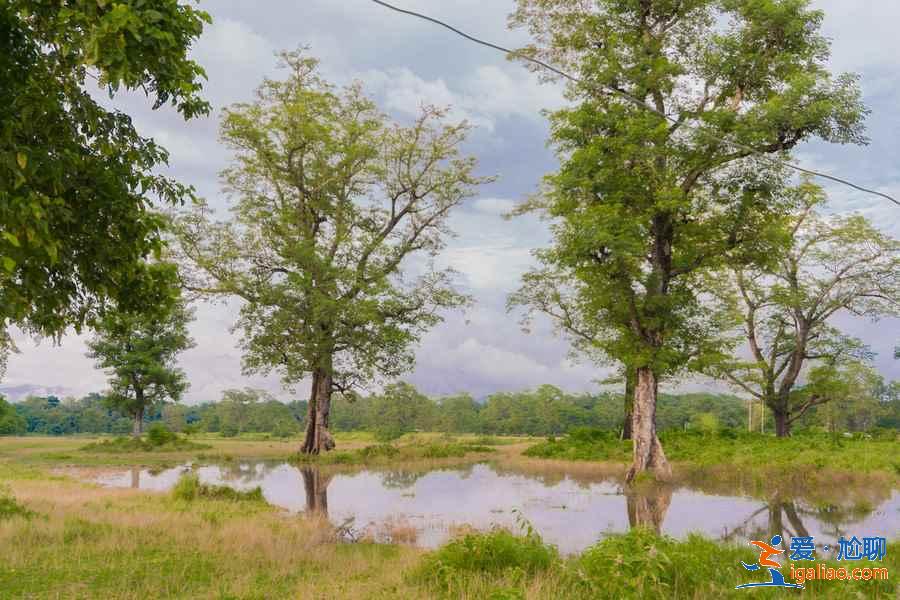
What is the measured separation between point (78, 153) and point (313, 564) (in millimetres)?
7192

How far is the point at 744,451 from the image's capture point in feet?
88.9

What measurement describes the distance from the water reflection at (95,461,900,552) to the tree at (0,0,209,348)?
7.69m

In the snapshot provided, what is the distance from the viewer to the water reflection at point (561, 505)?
1368cm

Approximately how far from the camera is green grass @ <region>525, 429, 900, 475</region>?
2408 centimetres

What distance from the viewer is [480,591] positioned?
7.58 metres

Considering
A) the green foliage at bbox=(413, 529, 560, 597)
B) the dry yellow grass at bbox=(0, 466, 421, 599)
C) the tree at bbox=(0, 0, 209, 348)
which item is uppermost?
the tree at bbox=(0, 0, 209, 348)

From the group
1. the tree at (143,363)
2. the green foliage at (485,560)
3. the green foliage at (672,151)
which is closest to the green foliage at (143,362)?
the tree at (143,363)

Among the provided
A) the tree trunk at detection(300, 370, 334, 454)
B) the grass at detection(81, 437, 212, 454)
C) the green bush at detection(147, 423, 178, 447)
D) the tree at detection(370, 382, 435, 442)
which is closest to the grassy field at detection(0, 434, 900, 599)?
the tree trunk at detection(300, 370, 334, 454)

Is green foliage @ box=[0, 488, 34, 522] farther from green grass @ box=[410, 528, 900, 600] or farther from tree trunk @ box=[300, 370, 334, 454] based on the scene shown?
tree trunk @ box=[300, 370, 334, 454]

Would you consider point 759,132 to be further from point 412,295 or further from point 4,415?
point 4,415

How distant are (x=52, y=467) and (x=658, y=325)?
29.6 m

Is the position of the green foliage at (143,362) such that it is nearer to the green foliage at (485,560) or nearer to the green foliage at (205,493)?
the green foliage at (205,493)

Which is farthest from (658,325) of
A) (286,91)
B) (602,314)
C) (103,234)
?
(286,91)
